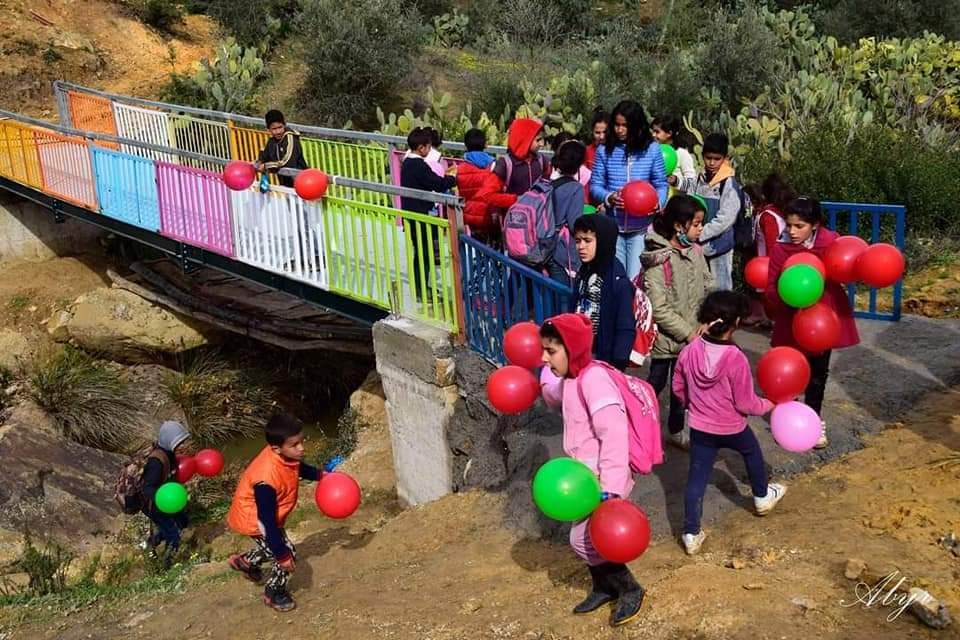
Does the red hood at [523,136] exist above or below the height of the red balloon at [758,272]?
above

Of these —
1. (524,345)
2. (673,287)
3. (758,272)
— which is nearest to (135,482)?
(524,345)

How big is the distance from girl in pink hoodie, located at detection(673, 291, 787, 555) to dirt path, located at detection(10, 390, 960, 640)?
1.31ft

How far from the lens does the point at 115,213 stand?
10992 mm

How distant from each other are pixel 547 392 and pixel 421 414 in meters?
3.37

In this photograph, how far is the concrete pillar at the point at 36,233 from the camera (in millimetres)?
14781

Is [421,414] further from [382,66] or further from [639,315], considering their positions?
[382,66]

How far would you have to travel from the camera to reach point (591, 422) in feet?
13.3

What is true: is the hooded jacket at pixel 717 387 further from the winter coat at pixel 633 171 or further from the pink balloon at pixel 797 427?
the winter coat at pixel 633 171

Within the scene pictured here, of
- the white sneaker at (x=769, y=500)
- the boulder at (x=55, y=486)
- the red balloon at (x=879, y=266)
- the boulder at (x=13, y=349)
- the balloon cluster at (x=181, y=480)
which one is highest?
the red balloon at (x=879, y=266)

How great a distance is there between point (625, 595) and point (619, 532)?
71 centimetres

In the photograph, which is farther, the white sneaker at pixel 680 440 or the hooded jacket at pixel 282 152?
the hooded jacket at pixel 282 152

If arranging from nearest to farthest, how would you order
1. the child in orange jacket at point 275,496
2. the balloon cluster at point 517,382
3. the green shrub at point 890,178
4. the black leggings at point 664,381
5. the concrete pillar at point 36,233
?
1. the balloon cluster at point 517,382
2. the child in orange jacket at point 275,496
3. the black leggings at point 664,381
4. the green shrub at point 890,178
5. the concrete pillar at point 36,233

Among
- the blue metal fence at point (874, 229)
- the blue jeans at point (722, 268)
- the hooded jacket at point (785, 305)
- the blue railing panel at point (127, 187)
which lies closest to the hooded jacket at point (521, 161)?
the blue jeans at point (722, 268)

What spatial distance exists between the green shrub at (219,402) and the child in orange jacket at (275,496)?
7.16 meters
